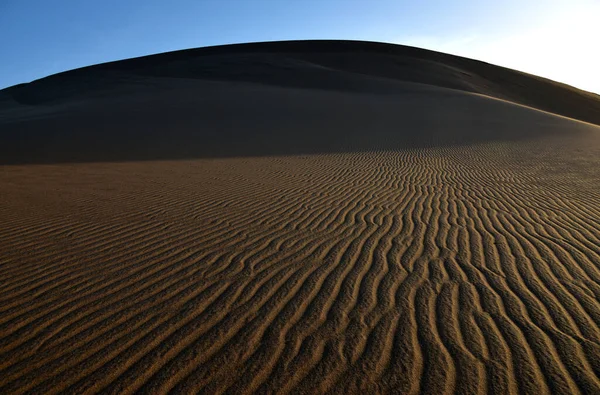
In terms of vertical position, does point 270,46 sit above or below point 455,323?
above

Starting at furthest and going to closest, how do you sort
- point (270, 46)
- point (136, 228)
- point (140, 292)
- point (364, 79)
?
point (270, 46) < point (364, 79) < point (136, 228) < point (140, 292)

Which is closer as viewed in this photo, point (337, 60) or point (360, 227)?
point (360, 227)

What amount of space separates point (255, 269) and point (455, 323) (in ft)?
7.17

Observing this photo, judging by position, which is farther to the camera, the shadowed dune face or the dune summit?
the shadowed dune face

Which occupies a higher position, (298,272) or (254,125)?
(298,272)

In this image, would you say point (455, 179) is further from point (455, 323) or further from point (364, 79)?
point (364, 79)

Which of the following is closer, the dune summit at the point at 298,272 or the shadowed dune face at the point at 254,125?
the dune summit at the point at 298,272

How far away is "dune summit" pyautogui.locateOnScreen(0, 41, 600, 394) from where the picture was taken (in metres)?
2.88

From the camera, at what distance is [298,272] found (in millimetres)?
4473

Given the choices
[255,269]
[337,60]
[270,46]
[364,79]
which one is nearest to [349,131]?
[255,269]

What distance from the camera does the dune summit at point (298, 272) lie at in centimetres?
288

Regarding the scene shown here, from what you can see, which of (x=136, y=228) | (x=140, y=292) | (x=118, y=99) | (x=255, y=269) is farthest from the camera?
(x=118, y=99)

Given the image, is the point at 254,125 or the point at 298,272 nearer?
the point at 298,272

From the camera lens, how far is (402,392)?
2.68 metres
